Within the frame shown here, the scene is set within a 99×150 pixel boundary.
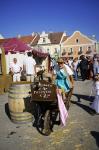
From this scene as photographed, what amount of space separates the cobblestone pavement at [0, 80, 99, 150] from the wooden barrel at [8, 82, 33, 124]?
219 mm

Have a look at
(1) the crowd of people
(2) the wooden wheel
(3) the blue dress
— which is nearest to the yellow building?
(1) the crowd of people

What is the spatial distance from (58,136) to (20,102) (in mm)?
1491

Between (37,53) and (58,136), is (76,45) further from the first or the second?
(58,136)

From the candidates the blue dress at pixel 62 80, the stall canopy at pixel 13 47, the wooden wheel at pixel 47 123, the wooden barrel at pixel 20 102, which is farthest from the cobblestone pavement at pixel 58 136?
the stall canopy at pixel 13 47

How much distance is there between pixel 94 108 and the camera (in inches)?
332

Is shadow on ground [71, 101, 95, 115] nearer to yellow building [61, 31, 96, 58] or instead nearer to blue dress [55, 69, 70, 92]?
blue dress [55, 69, 70, 92]

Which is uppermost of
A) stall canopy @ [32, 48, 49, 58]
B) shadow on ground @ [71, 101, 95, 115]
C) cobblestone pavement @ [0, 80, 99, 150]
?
stall canopy @ [32, 48, 49, 58]

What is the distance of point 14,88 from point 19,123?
99 cm

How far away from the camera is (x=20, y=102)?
23.8ft

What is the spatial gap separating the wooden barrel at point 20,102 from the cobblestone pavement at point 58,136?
219 mm

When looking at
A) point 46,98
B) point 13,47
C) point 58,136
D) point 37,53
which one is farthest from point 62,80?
point 37,53

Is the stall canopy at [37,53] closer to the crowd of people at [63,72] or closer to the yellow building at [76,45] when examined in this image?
the crowd of people at [63,72]

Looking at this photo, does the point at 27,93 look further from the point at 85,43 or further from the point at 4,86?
the point at 85,43

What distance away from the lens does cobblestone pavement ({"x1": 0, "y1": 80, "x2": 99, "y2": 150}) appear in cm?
580
